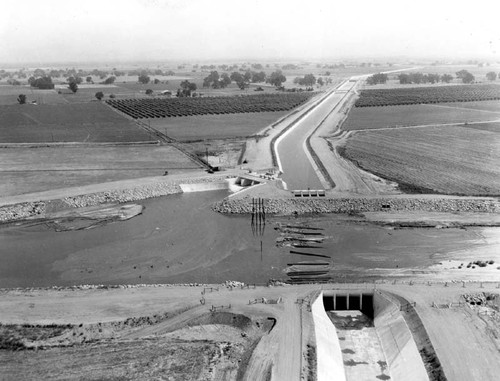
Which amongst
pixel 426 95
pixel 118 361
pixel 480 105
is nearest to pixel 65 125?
pixel 118 361

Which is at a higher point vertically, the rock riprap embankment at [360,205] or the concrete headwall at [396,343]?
the rock riprap embankment at [360,205]

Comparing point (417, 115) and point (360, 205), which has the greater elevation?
point (417, 115)

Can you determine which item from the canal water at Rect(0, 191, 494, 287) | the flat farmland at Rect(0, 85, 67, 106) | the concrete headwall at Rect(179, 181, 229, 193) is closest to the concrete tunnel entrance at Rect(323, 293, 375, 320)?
the canal water at Rect(0, 191, 494, 287)

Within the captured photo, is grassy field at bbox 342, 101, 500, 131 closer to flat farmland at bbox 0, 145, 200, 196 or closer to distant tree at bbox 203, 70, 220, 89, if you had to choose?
flat farmland at bbox 0, 145, 200, 196

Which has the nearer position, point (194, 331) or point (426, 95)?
point (194, 331)

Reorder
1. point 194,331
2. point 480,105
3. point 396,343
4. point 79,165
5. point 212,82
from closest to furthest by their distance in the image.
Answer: point 396,343, point 194,331, point 79,165, point 480,105, point 212,82

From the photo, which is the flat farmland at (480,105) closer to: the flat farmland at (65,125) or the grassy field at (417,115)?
the grassy field at (417,115)

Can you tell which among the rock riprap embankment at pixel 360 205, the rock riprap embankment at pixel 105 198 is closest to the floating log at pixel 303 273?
the rock riprap embankment at pixel 360 205

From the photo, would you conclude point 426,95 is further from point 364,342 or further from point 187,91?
point 364,342
